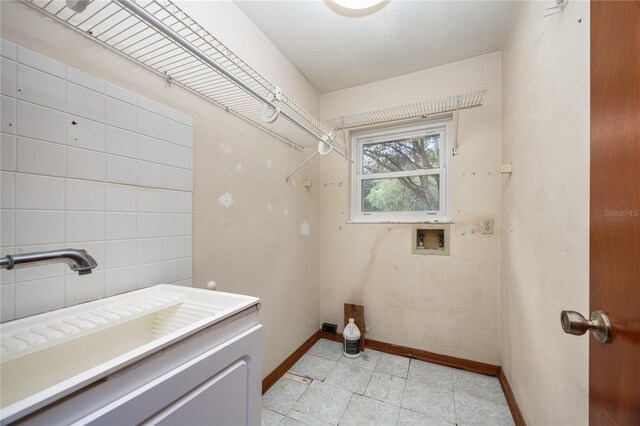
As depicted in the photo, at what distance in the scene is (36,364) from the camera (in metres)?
0.68

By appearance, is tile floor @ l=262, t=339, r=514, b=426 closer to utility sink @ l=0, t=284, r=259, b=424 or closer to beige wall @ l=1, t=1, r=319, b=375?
beige wall @ l=1, t=1, r=319, b=375

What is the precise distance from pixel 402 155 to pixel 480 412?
6.54ft

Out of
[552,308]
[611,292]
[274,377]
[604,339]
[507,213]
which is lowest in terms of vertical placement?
[274,377]

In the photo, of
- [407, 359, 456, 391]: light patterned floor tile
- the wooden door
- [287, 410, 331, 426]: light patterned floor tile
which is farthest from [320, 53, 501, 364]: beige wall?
the wooden door

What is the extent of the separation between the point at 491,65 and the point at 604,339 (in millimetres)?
2189

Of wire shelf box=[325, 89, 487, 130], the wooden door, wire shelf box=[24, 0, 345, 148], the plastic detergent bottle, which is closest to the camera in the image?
the wooden door

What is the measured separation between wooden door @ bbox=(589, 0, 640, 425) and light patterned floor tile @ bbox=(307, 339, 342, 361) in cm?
185

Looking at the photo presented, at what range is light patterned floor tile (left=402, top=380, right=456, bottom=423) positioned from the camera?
5.18ft

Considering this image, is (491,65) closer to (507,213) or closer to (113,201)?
(507,213)

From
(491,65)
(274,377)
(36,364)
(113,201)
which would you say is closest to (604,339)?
(36,364)

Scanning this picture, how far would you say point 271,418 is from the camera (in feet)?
5.03

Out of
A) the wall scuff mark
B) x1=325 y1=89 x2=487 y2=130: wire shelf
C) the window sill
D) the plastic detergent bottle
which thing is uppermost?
x1=325 y1=89 x2=487 y2=130: wire shelf

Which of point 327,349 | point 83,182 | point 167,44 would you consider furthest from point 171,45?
point 327,349

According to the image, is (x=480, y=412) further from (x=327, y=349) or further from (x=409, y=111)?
(x=409, y=111)
